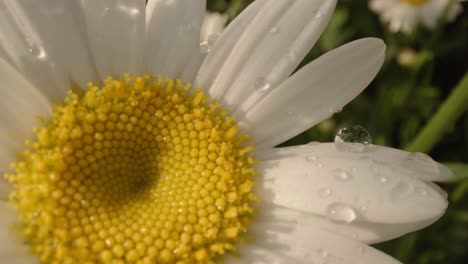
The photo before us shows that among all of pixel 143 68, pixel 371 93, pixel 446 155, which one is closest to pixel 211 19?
pixel 143 68

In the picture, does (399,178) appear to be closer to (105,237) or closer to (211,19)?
(105,237)

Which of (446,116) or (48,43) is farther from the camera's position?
(446,116)

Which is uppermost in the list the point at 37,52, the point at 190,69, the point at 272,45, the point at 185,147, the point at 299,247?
the point at 37,52

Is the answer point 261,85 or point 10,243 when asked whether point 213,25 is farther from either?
point 10,243

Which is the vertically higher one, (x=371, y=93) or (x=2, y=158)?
(x=2, y=158)

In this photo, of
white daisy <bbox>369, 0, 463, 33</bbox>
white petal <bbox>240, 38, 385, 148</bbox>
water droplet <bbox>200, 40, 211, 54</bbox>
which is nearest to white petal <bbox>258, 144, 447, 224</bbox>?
white petal <bbox>240, 38, 385, 148</bbox>

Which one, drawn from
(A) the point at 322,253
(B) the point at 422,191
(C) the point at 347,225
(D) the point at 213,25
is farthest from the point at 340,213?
(D) the point at 213,25
